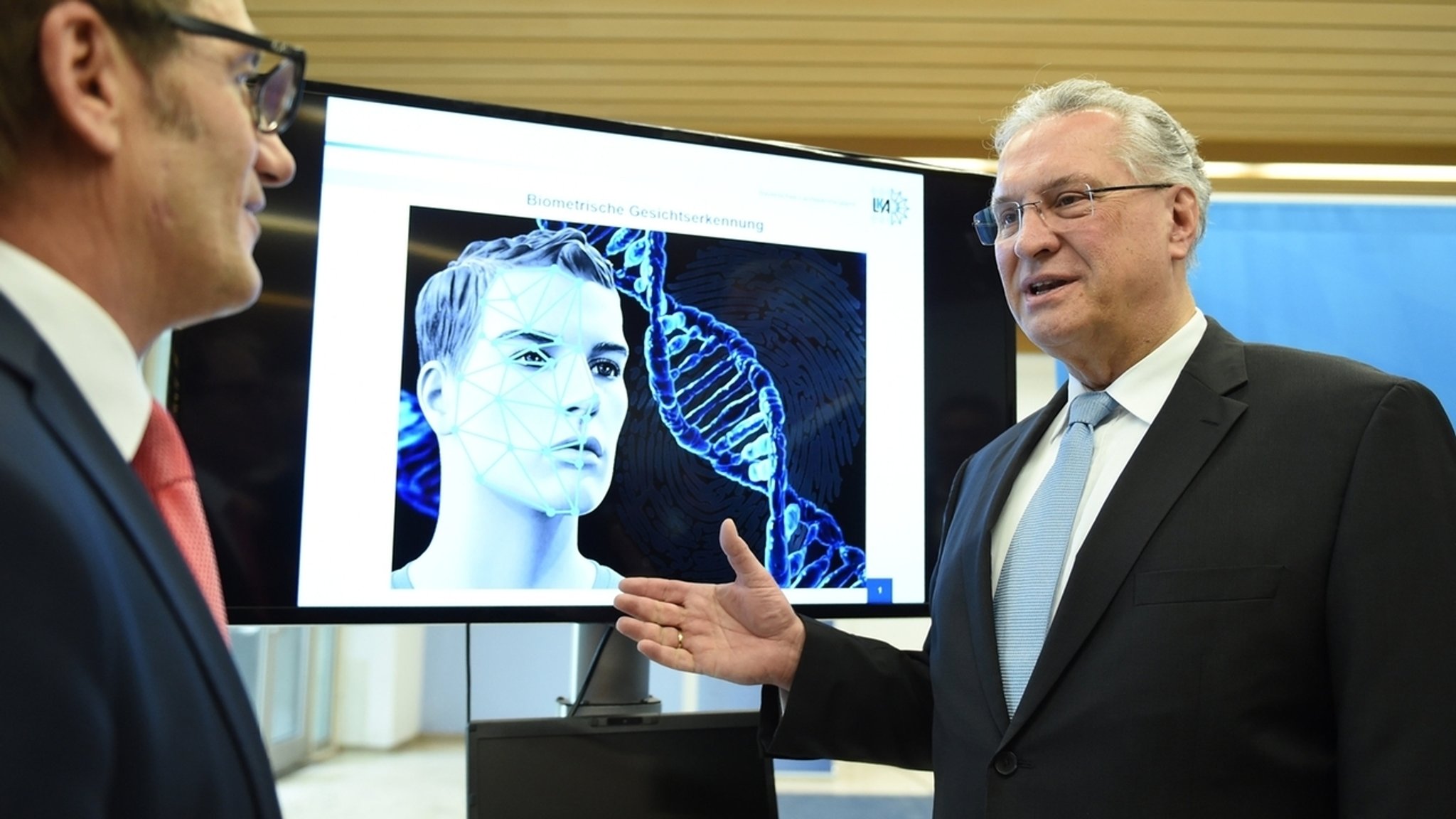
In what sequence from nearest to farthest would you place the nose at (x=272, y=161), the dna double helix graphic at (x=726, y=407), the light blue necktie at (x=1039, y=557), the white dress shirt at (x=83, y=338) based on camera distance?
the white dress shirt at (x=83, y=338)
the nose at (x=272, y=161)
the light blue necktie at (x=1039, y=557)
the dna double helix graphic at (x=726, y=407)

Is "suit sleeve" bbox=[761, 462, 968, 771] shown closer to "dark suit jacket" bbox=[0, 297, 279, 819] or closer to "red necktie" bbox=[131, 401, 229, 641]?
"red necktie" bbox=[131, 401, 229, 641]

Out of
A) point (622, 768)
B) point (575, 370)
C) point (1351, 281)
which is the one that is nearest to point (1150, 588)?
point (622, 768)

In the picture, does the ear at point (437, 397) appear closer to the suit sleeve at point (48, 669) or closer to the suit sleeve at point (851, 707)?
the suit sleeve at point (851, 707)

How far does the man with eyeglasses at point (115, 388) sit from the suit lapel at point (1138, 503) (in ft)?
3.47

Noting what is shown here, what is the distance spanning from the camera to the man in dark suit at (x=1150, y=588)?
4.38 ft

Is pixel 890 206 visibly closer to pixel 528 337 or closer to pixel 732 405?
pixel 732 405

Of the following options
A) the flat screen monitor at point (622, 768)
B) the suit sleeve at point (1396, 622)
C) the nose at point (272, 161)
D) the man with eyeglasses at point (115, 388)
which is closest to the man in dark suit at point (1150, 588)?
the suit sleeve at point (1396, 622)

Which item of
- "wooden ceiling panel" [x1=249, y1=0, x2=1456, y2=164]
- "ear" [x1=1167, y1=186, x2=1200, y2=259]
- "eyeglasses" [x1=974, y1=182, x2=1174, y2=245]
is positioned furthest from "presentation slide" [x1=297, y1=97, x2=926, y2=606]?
"wooden ceiling panel" [x1=249, y1=0, x2=1456, y2=164]

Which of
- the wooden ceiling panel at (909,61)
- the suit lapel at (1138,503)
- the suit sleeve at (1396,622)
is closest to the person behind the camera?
the suit sleeve at (1396,622)

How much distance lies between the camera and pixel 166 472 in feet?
2.85

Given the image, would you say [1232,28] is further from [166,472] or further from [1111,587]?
[166,472]

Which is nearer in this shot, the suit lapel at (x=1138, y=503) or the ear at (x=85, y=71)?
the ear at (x=85, y=71)

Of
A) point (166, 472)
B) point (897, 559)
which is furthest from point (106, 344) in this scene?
point (897, 559)

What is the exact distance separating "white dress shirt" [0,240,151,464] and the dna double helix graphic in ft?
3.91
